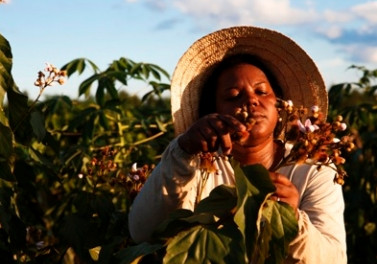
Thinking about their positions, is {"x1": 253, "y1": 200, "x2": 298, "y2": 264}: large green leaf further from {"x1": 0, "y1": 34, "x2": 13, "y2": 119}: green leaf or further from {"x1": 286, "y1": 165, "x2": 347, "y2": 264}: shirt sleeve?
{"x1": 0, "y1": 34, "x2": 13, "y2": 119}: green leaf

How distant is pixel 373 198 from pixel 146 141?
1263mm

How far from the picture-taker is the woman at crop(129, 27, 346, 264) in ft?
6.16

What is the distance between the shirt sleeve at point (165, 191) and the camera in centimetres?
191

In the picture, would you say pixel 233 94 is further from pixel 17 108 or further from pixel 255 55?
pixel 17 108

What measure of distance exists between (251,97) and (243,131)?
56cm

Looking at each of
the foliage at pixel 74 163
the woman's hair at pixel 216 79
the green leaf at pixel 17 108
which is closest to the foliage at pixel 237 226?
the foliage at pixel 74 163

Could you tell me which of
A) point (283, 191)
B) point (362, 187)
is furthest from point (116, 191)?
point (283, 191)

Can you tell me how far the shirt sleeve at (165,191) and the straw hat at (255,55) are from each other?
1.85 ft

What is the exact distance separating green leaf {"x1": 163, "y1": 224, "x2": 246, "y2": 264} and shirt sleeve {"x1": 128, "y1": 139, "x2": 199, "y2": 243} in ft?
0.72

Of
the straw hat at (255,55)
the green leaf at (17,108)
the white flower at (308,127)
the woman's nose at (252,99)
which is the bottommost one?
the green leaf at (17,108)

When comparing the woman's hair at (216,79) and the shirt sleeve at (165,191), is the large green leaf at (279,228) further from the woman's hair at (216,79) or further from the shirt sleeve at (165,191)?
the woman's hair at (216,79)

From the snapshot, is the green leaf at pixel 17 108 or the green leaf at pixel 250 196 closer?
the green leaf at pixel 250 196

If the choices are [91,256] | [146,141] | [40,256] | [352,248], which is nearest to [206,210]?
[91,256]

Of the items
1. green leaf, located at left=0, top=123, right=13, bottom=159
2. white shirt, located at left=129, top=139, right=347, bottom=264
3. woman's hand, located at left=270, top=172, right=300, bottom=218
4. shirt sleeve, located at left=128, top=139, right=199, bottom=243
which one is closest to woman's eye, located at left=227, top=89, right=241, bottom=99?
white shirt, located at left=129, top=139, right=347, bottom=264
